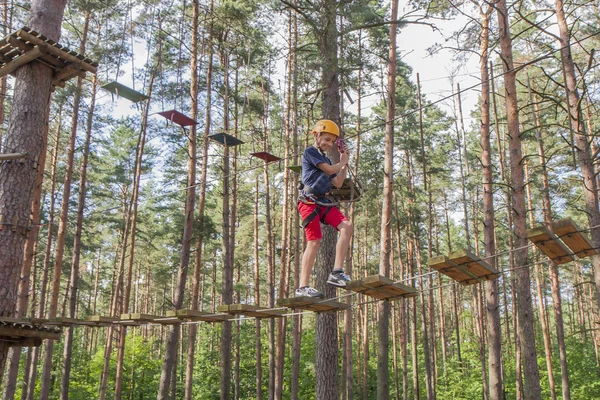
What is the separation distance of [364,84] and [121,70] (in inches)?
335

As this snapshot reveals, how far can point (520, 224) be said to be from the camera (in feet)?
28.6

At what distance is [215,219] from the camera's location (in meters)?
26.6

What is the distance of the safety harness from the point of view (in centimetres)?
429

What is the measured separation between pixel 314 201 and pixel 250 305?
1156 mm

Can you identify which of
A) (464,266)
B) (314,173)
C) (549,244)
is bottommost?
(464,266)

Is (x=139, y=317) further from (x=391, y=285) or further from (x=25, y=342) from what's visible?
(x=391, y=285)

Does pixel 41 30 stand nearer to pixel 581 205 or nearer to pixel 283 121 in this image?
pixel 283 121

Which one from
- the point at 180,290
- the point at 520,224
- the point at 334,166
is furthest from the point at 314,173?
the point at 180,290

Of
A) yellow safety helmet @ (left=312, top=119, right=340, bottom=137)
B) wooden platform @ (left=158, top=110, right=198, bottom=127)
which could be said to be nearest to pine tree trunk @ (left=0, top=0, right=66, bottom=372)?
wooden platform @ (left=158, top=110, right=198, bottom=127)

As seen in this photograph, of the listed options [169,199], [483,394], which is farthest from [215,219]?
[483,394]

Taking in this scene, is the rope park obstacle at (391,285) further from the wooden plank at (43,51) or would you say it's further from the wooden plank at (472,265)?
the wooden plank at (43,51)

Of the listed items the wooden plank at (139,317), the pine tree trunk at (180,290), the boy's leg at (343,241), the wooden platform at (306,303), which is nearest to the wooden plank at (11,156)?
the wooden plank at (139,317)

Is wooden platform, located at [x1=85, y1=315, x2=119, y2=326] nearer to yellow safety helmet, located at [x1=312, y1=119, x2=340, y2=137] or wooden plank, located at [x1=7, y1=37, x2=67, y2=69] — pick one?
yellow safety helmet, located at [x1=312, y1=119, x2=340, y2=137]

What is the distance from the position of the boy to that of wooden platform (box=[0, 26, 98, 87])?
3719 mm
